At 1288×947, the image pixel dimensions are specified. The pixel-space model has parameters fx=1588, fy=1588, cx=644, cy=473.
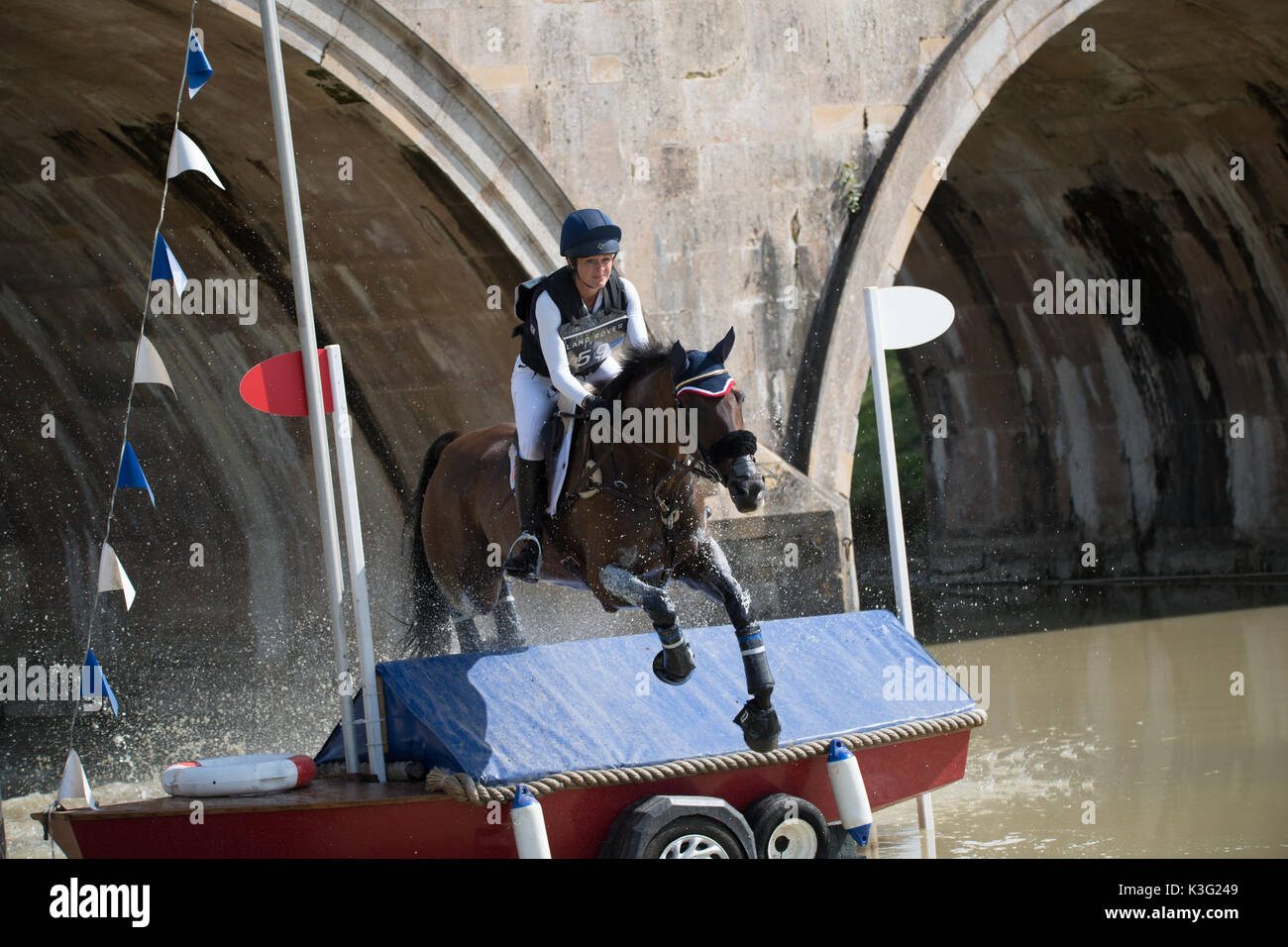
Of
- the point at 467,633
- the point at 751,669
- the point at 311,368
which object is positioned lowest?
the point at 751,669

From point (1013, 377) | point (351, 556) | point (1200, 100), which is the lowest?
point (351, 556)

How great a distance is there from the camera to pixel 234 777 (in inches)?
209

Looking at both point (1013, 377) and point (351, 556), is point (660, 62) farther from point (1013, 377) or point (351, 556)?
point (1013, 377)

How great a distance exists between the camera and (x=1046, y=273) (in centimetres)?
1716

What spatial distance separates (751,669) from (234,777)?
185 centimetres

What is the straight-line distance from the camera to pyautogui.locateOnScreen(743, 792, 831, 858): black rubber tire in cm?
580

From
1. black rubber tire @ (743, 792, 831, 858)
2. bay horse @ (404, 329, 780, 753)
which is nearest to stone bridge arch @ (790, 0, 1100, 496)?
bay horse @ (404, 329, 780, 753)

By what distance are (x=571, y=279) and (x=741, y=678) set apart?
1.75m

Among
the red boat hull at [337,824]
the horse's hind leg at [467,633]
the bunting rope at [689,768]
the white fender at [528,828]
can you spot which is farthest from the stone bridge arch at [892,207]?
the white fender at [528,828]

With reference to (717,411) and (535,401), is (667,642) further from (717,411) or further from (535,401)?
A: (535,401)

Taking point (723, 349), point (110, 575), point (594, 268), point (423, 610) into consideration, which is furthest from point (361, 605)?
point (423, 610)

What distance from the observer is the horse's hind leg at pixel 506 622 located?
7605 millimetres
